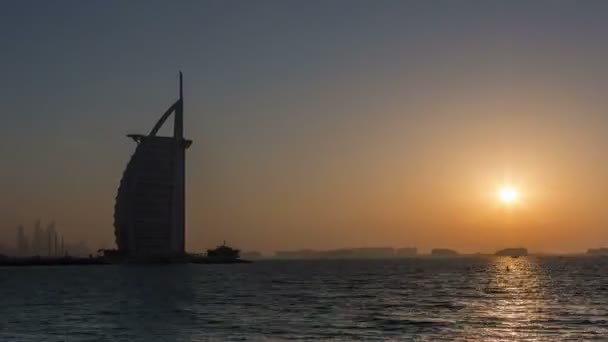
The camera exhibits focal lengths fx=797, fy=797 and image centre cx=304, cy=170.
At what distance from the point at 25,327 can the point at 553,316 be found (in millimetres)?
37311

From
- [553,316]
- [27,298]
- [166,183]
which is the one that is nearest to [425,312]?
[553,316]

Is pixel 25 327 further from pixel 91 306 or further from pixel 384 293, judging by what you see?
pixel 384 293

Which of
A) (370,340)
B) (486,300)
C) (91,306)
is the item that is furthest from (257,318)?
(486,300)

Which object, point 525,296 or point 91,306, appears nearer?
point 91,306

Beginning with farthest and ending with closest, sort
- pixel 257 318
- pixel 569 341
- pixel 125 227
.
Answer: pixel 125 227
pixel 257 318
pixel 569 341

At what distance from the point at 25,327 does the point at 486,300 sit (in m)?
43.4

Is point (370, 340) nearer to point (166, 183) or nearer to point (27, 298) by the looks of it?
point (27, 298)

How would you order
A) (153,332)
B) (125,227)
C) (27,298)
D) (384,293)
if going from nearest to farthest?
(153,332) → (27,298) → (384,293) → (125,227)

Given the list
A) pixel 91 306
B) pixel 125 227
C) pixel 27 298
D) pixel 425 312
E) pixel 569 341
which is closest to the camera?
pixel 569 341

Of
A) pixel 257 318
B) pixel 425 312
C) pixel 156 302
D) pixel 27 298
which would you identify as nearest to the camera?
pixel 257 318

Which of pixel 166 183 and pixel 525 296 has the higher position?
pixel 166 183

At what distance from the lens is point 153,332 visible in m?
48.4

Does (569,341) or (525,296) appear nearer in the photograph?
(569,341)

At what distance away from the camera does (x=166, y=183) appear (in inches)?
7830
